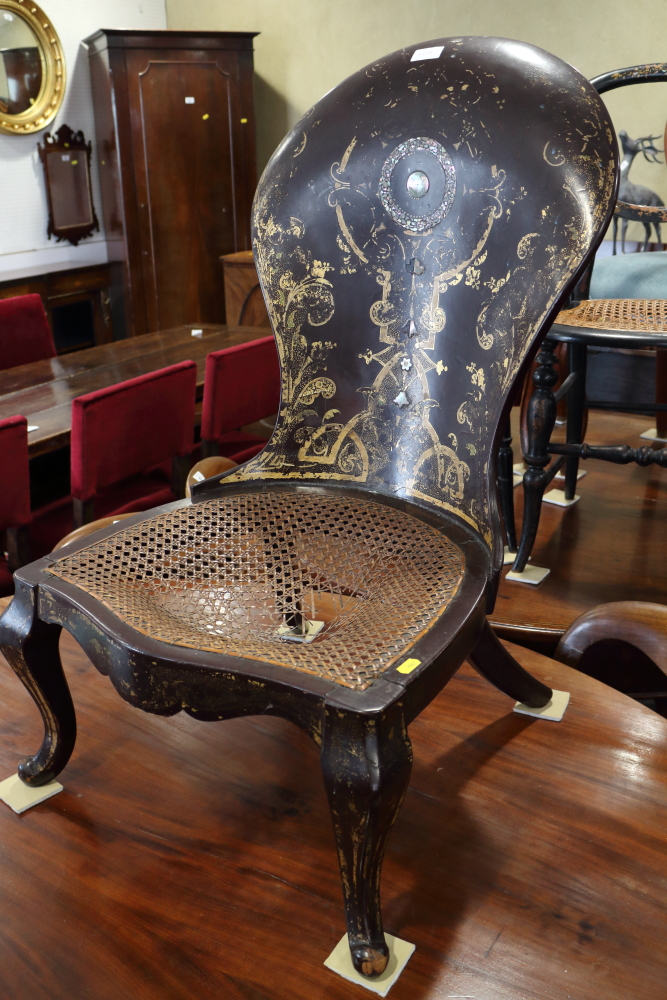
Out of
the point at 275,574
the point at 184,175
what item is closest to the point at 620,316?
the point at 275,574

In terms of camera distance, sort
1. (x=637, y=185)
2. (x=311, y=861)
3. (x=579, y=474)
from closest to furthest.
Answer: (x=311, y=861) < (x=579, y=474) < (x=637, y=185)

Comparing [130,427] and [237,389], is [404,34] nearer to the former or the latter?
[237,389]

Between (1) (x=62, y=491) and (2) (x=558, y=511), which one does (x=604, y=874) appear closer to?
(2) (x=558, y=511)

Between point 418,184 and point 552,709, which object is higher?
point 418,184

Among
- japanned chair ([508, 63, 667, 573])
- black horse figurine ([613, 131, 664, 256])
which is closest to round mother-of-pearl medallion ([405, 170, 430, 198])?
japanned chair ([508, 63, 667, 573])

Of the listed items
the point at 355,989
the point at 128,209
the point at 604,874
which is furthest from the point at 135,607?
the point at 128,209

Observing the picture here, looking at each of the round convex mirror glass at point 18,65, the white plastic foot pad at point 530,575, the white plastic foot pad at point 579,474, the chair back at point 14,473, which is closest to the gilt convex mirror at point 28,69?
the round convex mirror glass at point 18,65

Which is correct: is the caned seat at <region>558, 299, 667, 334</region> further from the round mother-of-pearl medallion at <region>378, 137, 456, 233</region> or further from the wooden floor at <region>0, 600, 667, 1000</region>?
the wooden floor at <region>0, 600, 667, 1000</region>

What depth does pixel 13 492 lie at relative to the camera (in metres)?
1.92

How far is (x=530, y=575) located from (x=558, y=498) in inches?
18.3

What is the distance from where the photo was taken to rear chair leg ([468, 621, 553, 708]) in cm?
106

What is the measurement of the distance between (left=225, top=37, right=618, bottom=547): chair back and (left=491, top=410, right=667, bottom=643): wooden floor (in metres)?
0.53

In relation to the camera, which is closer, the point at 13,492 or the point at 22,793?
the point at 22,793

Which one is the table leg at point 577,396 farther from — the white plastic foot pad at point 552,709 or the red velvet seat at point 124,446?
the red velvet seat at point 124,446
